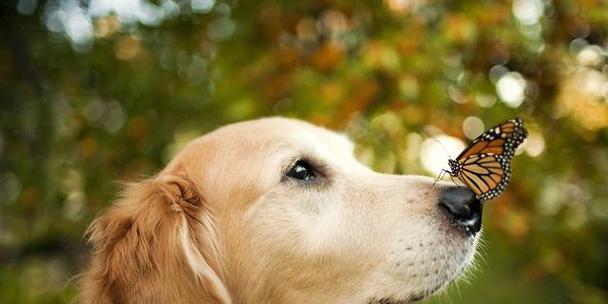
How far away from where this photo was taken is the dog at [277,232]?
2.66 metres

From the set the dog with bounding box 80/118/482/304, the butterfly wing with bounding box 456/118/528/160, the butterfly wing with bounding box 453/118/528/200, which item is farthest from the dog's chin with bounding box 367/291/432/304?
the butterfly wing with bounding box 456/118/528/160

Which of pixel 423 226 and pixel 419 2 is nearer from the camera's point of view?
pixel 423 226

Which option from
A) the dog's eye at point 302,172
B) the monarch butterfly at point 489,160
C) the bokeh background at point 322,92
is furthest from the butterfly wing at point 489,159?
the bokeh background at point 322,92

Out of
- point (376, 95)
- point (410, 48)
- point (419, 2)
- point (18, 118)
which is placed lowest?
point (18, 118)

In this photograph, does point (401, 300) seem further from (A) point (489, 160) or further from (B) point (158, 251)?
(B) point (158, 251)

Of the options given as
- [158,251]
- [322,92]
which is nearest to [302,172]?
[158,251]

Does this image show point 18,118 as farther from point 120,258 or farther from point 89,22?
point 120,258

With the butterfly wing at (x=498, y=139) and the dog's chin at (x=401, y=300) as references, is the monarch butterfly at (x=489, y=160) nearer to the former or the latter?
the butterfly wing at (x=498, y=139)

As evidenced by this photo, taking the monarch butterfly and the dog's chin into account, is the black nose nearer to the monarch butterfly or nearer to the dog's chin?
the monarch butterfly

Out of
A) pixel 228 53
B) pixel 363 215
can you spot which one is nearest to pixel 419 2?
pixel 228 53

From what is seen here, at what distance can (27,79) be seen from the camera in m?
6.22

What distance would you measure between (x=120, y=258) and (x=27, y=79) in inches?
159

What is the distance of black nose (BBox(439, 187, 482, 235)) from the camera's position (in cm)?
270

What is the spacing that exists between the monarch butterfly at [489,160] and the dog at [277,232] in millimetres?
54
